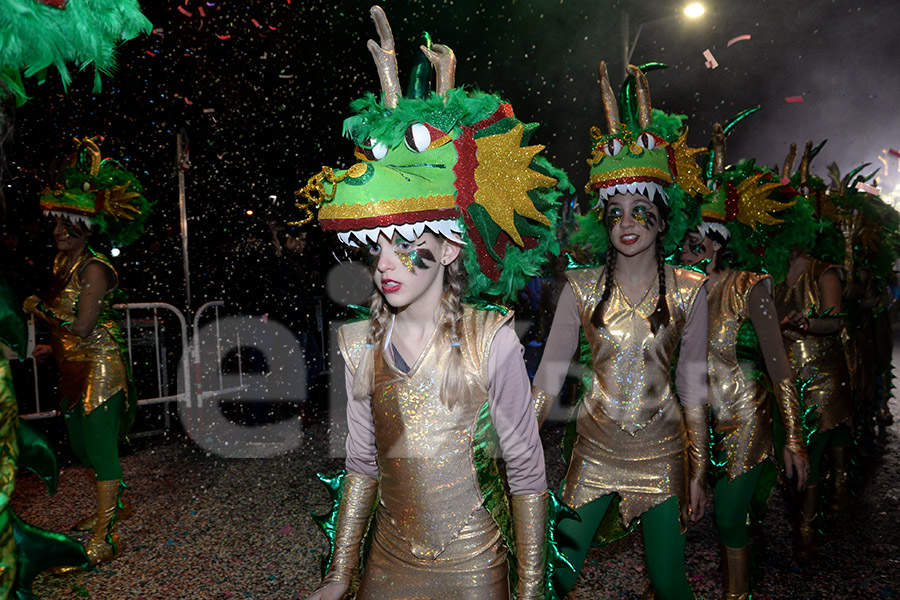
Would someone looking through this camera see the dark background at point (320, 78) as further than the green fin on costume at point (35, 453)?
Yes

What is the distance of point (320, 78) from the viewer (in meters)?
8.35

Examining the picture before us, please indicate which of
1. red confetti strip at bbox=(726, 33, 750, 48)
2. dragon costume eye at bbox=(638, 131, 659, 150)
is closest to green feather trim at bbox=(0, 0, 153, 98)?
dragon costume eye at bbox=(638, 131, 659, 150)

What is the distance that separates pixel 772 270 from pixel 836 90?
11.1m

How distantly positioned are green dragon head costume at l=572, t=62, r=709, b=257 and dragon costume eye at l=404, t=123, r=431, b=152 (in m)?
1.43

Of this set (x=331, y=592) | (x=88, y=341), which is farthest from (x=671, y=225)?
(x=88, y=341)

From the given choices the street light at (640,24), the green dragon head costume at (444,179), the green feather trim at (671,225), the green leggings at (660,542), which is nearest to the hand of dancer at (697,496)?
the green leggings at (660,542)

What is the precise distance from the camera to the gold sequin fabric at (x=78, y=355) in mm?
4172

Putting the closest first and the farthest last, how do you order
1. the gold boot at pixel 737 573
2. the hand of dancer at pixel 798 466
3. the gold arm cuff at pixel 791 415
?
the gold boot at pixel 737 573, the hand of dancer at pixel 798 466, the gold arm cuff at pixel 791 415

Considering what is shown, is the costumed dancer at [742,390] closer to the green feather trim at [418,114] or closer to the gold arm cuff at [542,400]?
the gold arm cuff at [542,400]

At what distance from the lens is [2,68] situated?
1209 mm

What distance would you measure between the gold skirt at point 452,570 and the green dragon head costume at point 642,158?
1783mm

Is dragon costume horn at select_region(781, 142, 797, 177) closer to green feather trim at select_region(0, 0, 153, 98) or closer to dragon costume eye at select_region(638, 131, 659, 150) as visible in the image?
dragon costume eye at select_region(638, 131, 659, 150)

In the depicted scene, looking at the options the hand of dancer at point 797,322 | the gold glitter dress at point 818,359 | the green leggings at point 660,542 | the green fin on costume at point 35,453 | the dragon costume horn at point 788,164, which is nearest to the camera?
the green fin on costume at point 35,453

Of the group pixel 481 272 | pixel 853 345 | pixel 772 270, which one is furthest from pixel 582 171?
pixel 481 272
